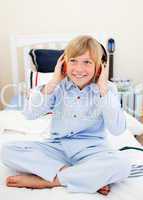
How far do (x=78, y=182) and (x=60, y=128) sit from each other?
0.31 meters

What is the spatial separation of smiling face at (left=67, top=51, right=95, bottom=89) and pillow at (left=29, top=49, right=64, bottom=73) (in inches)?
35.8

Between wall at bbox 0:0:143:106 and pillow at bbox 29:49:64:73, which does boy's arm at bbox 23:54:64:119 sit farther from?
wall at bbox 0:0:143:106

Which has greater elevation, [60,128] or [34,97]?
[34,97]

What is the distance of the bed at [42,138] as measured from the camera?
1.18 m

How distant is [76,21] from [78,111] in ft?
4.45

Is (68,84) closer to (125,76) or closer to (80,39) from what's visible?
(80,39)

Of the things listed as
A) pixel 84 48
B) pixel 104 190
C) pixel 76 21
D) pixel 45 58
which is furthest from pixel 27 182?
pixel 76 21

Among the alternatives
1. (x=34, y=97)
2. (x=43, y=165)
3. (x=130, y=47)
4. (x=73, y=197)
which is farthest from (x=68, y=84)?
(x=130, y=47)

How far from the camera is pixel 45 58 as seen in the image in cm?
235

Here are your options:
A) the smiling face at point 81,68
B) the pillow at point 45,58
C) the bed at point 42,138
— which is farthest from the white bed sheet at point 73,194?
the pillow at point 45,58

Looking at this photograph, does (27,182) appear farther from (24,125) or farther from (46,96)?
(24,125)

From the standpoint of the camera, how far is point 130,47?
2766 mm

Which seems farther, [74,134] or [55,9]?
[55,9]

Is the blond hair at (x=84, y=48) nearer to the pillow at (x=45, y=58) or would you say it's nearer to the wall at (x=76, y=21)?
the pillow at (x=45, y=58)
